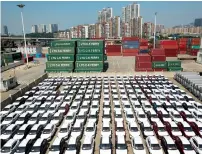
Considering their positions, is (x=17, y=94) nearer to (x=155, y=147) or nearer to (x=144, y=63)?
(x=155, y=147)

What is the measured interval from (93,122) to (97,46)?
29.0 meters

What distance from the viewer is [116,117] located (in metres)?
21.0

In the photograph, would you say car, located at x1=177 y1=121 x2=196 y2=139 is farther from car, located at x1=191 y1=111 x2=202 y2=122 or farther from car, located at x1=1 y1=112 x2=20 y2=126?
car, located at x1=1 y1=112 x2=20 y2=126

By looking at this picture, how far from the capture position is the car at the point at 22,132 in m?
17.3

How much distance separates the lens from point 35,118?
20641 mm

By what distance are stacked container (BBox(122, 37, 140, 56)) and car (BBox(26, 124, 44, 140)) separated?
5735 centimetres

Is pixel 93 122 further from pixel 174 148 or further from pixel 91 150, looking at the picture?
pixel 174 148

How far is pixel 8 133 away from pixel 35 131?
2.39 meters

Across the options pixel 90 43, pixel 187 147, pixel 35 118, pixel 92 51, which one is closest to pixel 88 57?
pixel 92 51

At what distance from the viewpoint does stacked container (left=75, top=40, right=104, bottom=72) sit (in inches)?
1740

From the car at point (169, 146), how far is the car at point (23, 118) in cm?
1348

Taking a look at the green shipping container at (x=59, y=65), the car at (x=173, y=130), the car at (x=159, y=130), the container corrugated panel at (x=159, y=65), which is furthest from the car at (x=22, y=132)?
the container corrugated panel at (x=159, y=65)

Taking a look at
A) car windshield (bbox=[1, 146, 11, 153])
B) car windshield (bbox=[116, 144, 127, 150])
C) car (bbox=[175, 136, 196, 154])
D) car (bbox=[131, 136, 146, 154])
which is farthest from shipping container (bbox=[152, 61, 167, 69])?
car windshield (bbox=[1, 146, 11, 153])

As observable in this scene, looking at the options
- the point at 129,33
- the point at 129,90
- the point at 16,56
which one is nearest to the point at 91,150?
the point at 129,90
